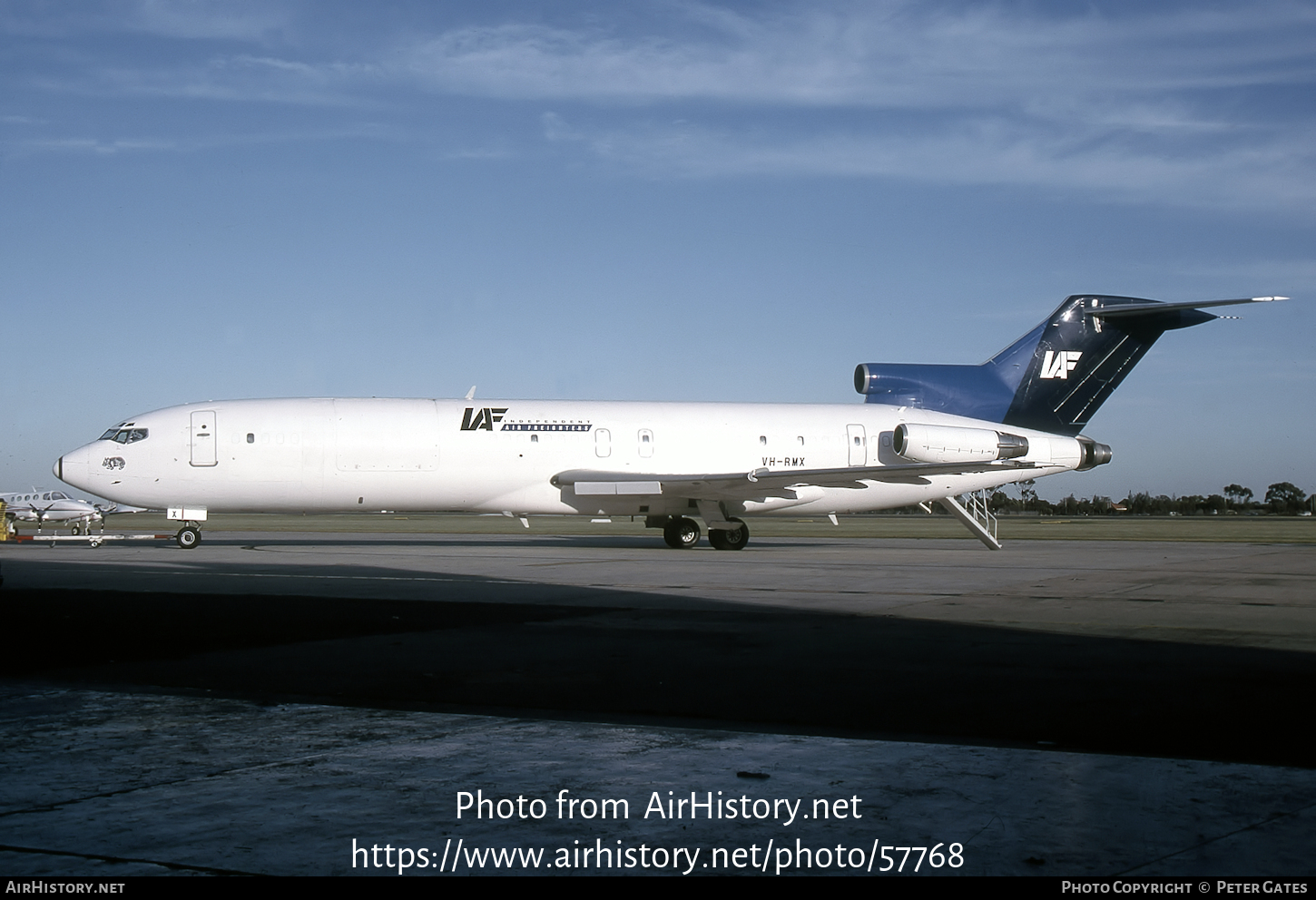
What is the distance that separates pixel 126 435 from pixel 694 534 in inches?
540

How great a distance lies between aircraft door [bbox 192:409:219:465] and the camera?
25.9 metres

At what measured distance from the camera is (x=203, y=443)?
85.3ft

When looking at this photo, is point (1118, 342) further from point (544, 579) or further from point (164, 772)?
point (164, 772)

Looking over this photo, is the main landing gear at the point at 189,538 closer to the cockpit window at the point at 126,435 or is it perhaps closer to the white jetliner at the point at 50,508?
the cockpit window at the point at 126,435

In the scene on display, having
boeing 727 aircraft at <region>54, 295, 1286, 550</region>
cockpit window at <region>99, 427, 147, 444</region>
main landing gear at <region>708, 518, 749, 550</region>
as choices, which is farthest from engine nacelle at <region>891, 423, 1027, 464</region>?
cockpit window at <region>99, 427, 147, 444</region>

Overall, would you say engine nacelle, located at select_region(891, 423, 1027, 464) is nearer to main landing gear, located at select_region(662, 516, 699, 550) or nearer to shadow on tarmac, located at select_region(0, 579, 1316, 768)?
main landing gear, located at select_region(662, 516, 699, 550)

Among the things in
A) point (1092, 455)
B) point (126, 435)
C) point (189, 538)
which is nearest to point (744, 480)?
point (1092, 455)

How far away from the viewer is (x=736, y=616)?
12.6 m

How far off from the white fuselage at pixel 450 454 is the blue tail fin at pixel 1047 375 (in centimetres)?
172

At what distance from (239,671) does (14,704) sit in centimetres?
177

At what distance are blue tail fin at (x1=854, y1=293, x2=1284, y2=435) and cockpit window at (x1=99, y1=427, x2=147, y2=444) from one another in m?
18.4

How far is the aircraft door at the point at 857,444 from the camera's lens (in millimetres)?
29391

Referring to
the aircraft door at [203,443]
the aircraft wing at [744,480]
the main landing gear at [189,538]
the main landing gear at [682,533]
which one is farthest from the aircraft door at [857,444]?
the main landing gear at [189,538]
